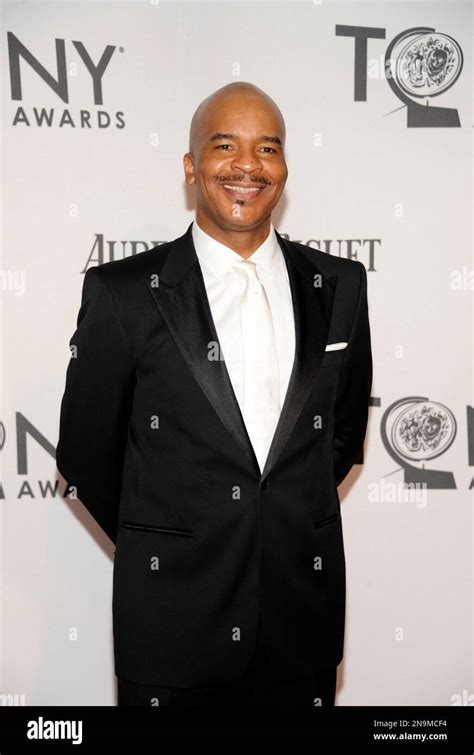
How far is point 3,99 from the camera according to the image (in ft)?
8.32

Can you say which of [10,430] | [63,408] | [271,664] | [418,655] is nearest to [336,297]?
[63,408]

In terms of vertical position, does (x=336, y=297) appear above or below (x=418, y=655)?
above

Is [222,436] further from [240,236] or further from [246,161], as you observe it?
[246,161]

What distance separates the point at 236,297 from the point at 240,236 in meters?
0.13

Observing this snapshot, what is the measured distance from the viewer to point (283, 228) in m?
2.62

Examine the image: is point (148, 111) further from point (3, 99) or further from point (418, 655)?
point (418, 655)

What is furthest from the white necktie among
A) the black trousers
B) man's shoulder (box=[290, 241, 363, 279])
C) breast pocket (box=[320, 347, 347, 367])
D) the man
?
the black trousers

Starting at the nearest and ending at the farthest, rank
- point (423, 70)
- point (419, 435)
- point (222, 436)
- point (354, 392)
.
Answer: point (222, 436), point (354, 392), point (423, 70), point (419, 435)

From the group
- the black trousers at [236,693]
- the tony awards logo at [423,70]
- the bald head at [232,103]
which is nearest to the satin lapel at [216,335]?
the bald head at [232,103]

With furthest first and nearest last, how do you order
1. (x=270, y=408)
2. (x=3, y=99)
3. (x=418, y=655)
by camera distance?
(x=418, y=655) → (x=3, y=99) → (x=270, y=408)

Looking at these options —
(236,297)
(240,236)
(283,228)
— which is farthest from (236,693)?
(283,228)

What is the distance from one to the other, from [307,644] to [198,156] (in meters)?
1.04

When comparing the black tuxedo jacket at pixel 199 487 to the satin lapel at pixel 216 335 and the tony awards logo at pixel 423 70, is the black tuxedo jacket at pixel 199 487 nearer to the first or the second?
Result: the satin lapel at pixel 216 335

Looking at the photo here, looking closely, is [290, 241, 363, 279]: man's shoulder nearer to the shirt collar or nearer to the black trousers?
the shirt collar
